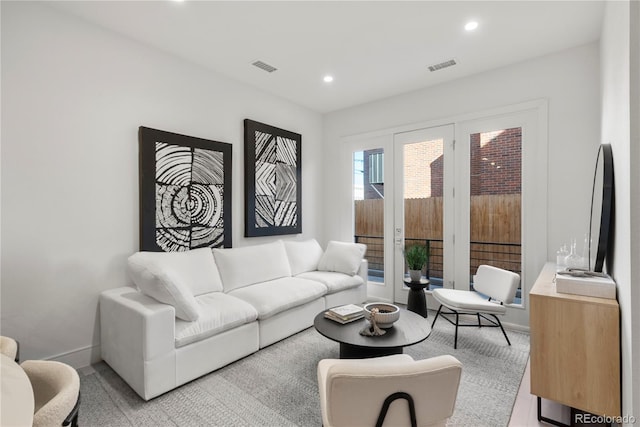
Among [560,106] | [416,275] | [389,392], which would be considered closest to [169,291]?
[389,392]

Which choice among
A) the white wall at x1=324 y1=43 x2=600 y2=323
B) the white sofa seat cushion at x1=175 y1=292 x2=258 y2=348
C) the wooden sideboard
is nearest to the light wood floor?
the wooden sideboard

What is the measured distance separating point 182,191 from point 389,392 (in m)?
2.80

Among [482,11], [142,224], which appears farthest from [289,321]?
[482,11]

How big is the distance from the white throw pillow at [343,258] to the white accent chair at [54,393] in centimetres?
314

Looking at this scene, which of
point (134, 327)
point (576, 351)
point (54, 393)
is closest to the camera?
point (54, 393)

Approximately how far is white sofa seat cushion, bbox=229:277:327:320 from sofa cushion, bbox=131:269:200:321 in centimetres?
67

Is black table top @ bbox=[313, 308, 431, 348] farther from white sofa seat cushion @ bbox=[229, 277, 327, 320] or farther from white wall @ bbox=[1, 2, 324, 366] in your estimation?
white wall @ bbox=[1, 2, 324, 366]

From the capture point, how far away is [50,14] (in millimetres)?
2496

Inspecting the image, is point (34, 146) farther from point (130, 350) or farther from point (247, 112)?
point (247, 112)

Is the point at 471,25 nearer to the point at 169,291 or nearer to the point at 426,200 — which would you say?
the point at 426,200

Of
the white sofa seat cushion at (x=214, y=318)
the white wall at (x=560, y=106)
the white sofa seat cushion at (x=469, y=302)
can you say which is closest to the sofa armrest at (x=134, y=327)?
the white sofa seat cushion at (x=214, y=318)

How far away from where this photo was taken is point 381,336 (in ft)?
7.39

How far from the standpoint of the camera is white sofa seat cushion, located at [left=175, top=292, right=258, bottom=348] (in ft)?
7.72

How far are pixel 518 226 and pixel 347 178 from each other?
235 centimetres
